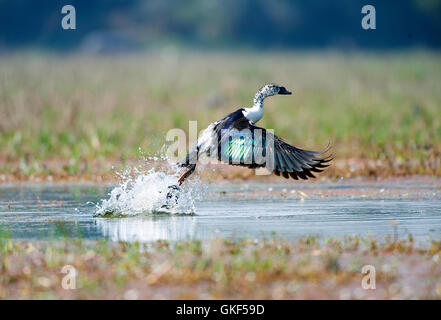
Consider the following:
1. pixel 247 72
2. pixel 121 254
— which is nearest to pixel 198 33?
pixel 247 72

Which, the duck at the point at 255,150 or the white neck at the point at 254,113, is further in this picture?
the white neck at the point at 254,113

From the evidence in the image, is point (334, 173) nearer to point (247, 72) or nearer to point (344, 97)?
point (344, 97)

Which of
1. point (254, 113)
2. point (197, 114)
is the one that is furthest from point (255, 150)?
point (197, 114)

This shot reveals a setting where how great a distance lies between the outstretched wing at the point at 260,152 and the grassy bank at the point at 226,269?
1.32 m

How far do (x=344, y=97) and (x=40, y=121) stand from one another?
26.5 feet

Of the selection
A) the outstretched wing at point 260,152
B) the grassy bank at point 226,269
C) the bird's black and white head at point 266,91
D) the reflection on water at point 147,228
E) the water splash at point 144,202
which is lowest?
the grassy bank at point 226,269

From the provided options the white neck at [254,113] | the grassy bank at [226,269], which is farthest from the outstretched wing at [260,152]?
the grassy bank at [226,269]

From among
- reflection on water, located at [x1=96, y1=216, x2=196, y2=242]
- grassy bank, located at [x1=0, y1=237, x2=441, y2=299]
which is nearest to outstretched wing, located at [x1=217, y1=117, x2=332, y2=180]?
reflection on water, located at [x1=96, y1=216, x2=196, y2=242]

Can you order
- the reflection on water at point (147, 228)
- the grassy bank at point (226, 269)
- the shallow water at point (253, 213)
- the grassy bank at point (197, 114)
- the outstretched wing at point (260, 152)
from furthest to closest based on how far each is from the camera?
the grassy bank at point (197, 114), the outstretched wing at point (260, 152), the shallow water at point (253, 213), the reflection on water at point (147, 228), the grassy bank at point (226, 269)

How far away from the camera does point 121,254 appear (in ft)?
22.6

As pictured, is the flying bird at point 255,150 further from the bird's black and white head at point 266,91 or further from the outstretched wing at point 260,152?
the bird's black and white head at point 266,91

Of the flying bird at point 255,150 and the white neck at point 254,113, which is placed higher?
the white neck at point 254,113

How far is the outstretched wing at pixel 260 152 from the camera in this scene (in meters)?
8.39

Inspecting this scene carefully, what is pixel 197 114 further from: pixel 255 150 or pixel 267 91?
pixel 255 150
